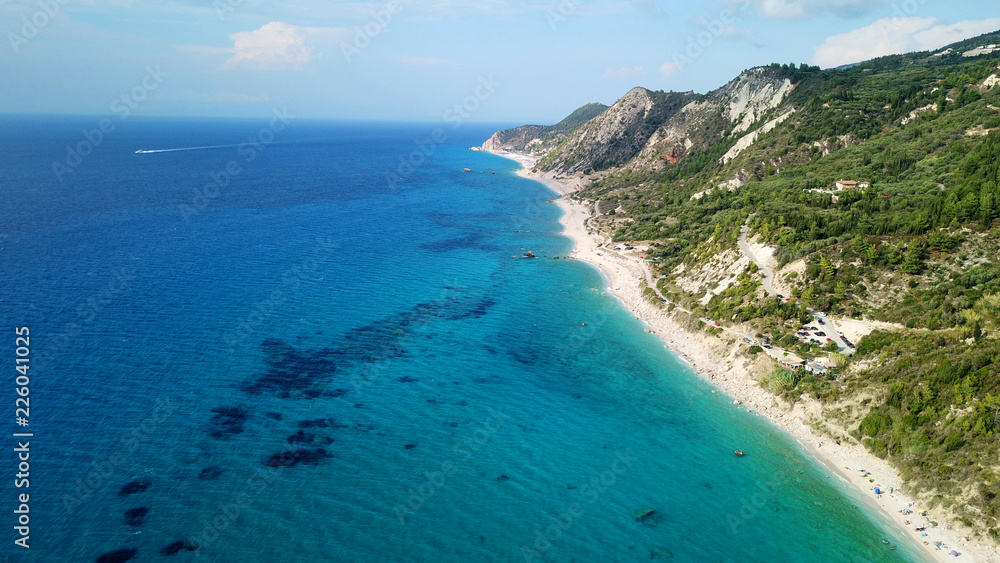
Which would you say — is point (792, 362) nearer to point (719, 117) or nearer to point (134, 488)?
point (134, 488)

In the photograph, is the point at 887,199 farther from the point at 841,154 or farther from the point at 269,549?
the point at 269,549

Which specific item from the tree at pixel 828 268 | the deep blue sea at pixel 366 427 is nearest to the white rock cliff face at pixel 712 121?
the tree at pixel 828 268

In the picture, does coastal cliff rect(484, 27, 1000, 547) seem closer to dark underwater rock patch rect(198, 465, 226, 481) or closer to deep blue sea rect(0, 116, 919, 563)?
deep blue sea rect(0, 116, 919, 563)

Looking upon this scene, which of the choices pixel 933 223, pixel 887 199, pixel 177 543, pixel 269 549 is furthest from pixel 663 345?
pixel 177 543

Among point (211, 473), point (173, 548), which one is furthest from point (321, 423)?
point (173, 548)

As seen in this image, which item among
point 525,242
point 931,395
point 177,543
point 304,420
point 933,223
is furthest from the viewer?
point 525,242

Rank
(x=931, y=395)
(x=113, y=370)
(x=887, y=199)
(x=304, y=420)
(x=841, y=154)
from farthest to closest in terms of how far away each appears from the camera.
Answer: (x=841, y=154), (x=887, y=199), (x=113, y=370), (x=304, y=420), (x=931, y=395)
